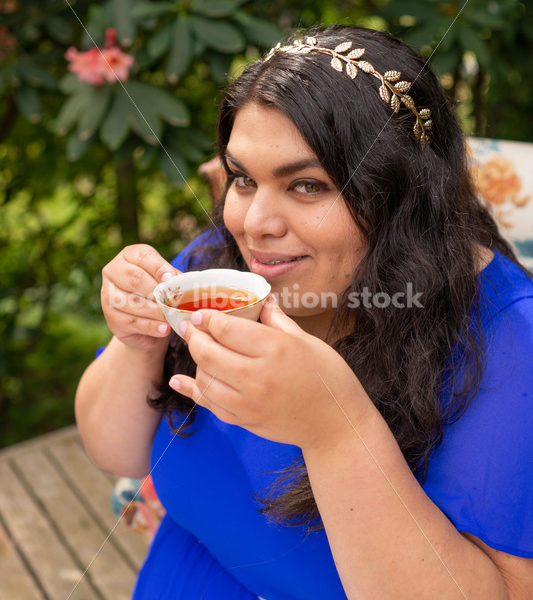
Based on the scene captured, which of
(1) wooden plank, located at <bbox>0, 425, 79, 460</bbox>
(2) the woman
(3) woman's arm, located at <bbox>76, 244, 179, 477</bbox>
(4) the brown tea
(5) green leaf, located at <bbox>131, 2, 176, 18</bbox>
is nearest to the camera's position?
(2) the woman

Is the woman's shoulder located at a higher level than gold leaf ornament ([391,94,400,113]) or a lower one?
lower

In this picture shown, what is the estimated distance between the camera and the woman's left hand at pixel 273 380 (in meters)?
0.85

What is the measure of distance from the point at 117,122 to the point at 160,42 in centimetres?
30

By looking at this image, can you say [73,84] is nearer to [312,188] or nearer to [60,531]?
[312,188]

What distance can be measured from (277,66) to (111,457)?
0.98 m

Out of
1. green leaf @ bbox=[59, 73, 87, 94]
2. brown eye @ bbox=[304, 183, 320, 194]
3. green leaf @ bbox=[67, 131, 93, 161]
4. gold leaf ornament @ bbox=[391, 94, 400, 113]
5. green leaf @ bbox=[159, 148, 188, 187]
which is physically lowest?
green leaf @ bbox=[159, 148, 188, 187]

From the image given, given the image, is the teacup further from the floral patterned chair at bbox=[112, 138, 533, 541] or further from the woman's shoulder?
the floral patterned chair at bbox=[112, 138, 533, 541]

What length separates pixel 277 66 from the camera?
1157 millimetres

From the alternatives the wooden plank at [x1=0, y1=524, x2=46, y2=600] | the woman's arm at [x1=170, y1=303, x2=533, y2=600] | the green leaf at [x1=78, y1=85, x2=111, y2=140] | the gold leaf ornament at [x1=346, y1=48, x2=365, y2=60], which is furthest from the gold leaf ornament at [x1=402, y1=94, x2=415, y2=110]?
the wooden plank at [x1=0, y1=524, x2=46, y2=600]

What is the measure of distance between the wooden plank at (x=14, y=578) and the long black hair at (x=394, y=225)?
1.29 m

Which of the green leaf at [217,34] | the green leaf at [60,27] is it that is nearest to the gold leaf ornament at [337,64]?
the green leaf at [217,34]

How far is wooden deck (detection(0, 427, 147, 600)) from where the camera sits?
2068 millimetres

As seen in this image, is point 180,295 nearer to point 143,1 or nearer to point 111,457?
point 111,457

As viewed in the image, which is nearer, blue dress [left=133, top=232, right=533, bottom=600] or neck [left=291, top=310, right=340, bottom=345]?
blue dress [left=133, top=232, right=533, bottom=600]
